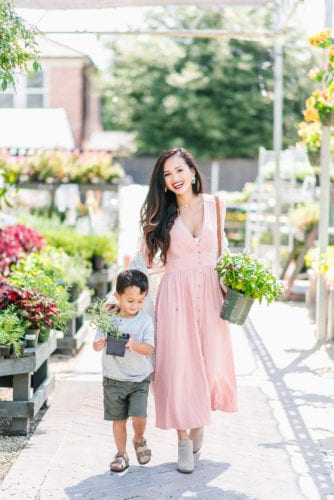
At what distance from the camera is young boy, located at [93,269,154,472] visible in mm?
4418

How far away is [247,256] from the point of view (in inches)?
189

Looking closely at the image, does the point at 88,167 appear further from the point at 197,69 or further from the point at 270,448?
the point at 197,69

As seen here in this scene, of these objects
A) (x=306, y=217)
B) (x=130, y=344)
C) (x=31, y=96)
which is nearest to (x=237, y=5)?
(x=306, y=217)

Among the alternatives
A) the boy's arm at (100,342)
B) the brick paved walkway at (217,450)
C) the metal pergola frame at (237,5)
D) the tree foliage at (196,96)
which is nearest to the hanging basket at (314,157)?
the metal pergola frame at (237,5)

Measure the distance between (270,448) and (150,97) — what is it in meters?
→ 32.8

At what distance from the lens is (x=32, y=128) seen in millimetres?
11758

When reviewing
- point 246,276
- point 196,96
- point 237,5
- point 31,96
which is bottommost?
point 246,276

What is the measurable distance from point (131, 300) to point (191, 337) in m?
0.45

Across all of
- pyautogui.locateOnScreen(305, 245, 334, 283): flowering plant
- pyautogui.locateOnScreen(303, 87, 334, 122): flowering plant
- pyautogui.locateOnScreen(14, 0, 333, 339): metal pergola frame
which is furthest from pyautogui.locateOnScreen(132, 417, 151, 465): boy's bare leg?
pyautogui.locateOnScreen(303, 87, 334, 122): flowering plant

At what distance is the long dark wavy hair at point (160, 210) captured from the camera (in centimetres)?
473

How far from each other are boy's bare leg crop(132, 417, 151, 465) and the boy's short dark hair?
70 cm

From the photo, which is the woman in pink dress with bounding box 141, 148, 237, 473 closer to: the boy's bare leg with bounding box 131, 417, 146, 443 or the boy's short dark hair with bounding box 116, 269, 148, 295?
the boy's bare leg with bounding box 131, 417, 146, 443

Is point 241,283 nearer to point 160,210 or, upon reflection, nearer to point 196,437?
point 160,210

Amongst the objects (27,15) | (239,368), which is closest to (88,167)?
(27,15)
